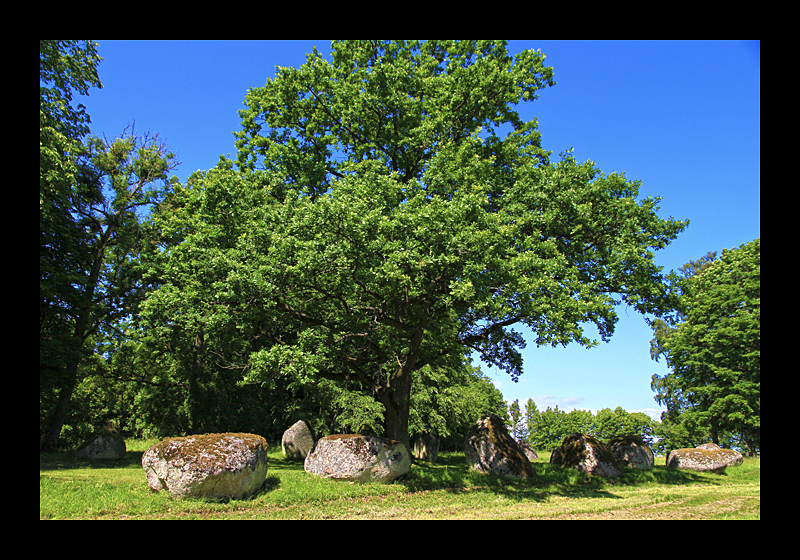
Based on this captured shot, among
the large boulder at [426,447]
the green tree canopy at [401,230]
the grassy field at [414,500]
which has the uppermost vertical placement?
the green tree canopy at [401,230]

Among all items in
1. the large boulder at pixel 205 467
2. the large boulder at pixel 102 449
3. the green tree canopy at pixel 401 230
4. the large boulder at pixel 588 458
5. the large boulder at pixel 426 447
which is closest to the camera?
the large boulder at pixel 205 467

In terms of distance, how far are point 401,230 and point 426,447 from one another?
19.3m

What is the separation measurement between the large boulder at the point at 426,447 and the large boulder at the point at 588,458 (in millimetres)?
8355

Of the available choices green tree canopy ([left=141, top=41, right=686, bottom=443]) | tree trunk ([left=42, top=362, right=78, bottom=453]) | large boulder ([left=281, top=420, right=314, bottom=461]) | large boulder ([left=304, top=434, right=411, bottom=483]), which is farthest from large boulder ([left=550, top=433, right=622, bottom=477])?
tree trunk ([left=42, top=362, right=78, bottom=453])

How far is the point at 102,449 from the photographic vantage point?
2030 cm

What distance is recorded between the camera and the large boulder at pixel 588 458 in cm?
1967

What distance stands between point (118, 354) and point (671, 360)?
37378 millimetres

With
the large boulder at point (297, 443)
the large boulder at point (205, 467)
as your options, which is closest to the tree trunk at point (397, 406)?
the large boulder at point (205, 467)

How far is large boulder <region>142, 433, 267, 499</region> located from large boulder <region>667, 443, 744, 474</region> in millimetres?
22174

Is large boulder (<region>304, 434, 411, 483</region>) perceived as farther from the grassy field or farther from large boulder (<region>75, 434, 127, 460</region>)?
large boulder (<region>75, 434, 127, 460</region>)

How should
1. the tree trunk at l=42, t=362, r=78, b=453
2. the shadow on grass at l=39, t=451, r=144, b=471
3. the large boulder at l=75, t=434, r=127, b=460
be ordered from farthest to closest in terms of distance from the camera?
the tree trunk at l=42, t=362, r=78, b=453
the large boulder at l=75, t=434, r=127, b=460
the shadow on grass at l=39, t=451, r=144, b=471

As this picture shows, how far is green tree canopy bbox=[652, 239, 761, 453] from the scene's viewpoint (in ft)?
99.2

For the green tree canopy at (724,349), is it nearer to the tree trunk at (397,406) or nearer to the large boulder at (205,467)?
the tree trunk at (397,406)
